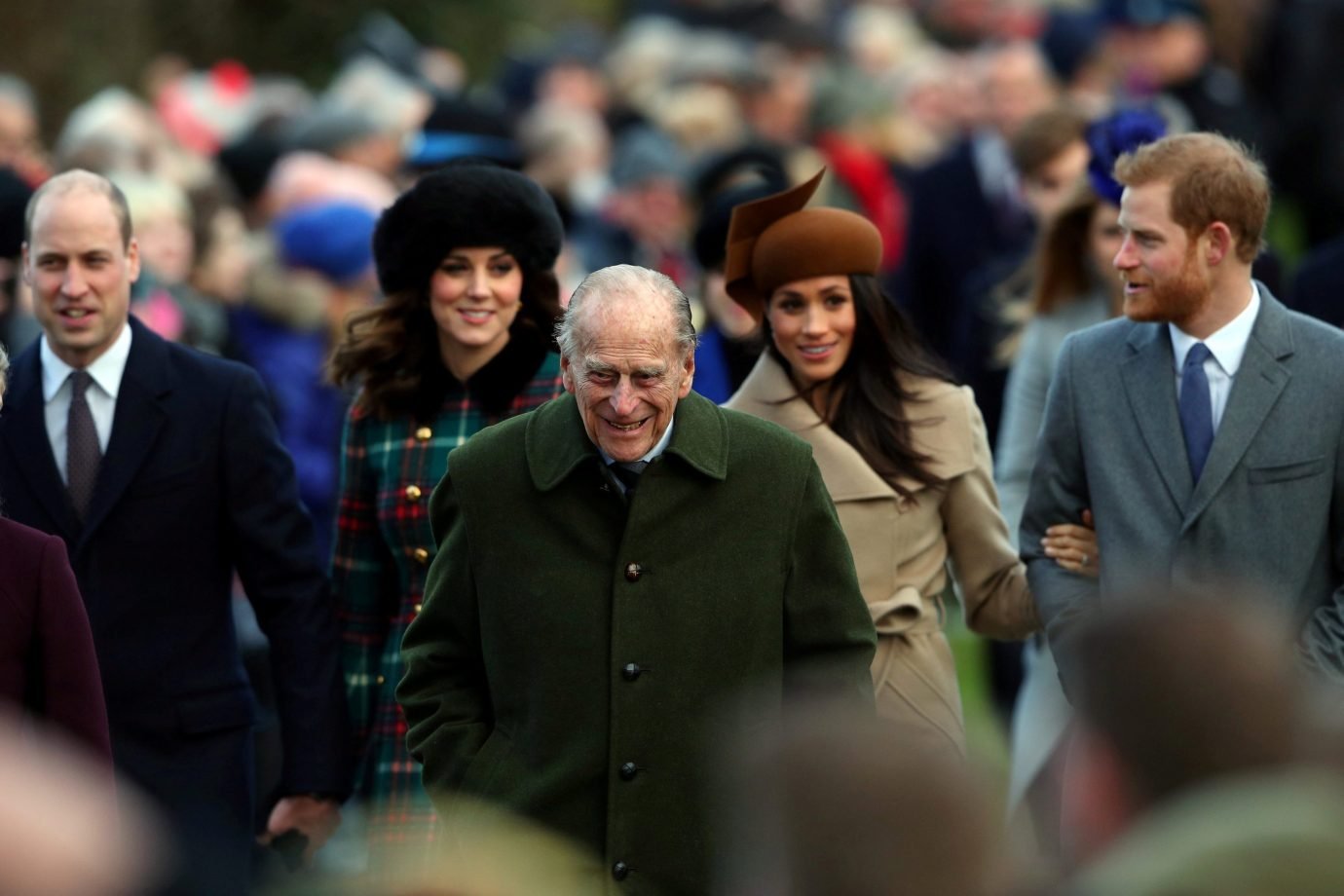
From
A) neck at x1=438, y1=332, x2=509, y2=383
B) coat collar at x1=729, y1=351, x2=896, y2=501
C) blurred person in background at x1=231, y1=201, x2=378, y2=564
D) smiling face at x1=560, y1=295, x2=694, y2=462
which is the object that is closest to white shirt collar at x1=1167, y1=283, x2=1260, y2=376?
coat collar at x1=729, y1=351, x2=896, y2=501

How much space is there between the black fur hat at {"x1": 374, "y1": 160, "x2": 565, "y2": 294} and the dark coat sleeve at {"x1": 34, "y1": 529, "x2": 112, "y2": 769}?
151 cm

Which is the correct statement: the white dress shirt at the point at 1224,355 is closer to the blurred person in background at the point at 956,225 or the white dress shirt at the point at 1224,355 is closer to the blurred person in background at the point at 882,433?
the blurred person in background at the point at 882,433

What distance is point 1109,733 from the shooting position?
11.1ft

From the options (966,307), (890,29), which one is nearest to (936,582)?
(966,307)

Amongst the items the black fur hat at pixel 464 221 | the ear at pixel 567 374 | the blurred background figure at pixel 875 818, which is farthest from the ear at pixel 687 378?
the blurred background figure at pixel 875 818

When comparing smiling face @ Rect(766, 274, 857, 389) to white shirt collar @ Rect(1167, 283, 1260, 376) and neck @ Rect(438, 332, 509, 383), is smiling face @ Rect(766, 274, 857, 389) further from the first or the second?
white shirt collar @ Rect(1167, 283, 1260, 376)

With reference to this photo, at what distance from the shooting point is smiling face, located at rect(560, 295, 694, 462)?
5691 mm

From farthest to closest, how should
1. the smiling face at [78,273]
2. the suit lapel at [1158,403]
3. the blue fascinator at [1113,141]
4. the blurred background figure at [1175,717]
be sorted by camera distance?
the blue fascinator at [1113,141], the smiling face at [78,273], the suit lapel at [1158,403], the blurred background figure at [1175,717]

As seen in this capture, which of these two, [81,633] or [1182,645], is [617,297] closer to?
[81,633]

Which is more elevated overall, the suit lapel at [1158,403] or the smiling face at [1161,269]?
the smiling face at [1161,269]

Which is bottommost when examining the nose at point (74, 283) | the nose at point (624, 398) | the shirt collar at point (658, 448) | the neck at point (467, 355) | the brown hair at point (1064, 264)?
the shirt collar at point (658, 448)

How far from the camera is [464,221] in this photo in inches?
266

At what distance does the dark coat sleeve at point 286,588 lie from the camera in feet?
21.8

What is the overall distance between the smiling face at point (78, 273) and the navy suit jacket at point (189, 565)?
0.38ft
